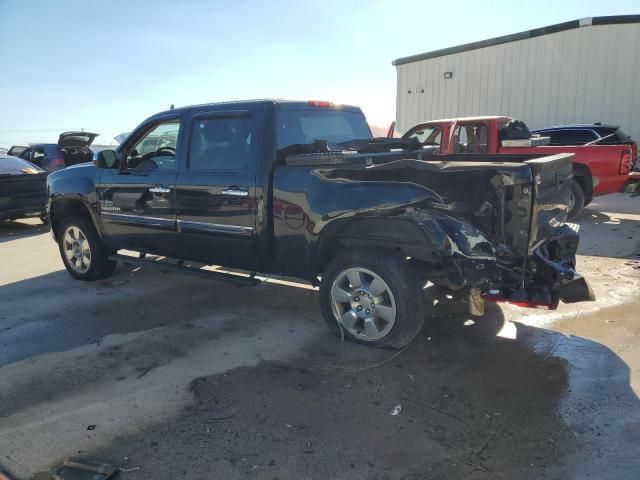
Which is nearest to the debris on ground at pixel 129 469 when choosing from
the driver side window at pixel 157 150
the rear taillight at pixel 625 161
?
the driver side window at pixel 157 150

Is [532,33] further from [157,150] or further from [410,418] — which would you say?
[410,418]

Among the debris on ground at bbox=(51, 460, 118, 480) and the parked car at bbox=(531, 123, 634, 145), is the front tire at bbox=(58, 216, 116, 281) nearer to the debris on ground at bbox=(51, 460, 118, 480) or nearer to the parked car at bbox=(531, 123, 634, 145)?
the debris on ground at bbox=(51, 460, 118, 480)

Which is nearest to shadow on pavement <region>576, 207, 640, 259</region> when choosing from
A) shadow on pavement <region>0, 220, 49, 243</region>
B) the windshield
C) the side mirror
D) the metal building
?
the metal building

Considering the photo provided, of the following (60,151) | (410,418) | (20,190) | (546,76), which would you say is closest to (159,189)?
(410,418)

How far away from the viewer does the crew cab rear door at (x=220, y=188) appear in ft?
14.4

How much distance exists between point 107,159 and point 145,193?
62 centimetres

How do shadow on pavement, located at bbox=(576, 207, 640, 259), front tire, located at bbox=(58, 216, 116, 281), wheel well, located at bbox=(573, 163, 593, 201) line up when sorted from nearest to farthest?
1. front tire, located at bbox=(58, 216, 116, 281)
2. shadow on pavement, located at bbox=(576, 207, 640, 259)
3. wheel well, located at bbox=(573, 163, 593, 201)

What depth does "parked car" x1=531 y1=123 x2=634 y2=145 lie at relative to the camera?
9.61 metres

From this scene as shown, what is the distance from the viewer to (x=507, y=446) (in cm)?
276

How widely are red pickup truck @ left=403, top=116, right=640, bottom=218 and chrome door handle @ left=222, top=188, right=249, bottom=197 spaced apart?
5049 mm

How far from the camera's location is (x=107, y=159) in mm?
5340

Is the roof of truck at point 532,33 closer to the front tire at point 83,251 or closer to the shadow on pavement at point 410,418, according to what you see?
the shadow on pavement at point 410,418

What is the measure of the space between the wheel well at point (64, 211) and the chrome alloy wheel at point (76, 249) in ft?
0.61

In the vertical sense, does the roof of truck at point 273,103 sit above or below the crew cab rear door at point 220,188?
above
